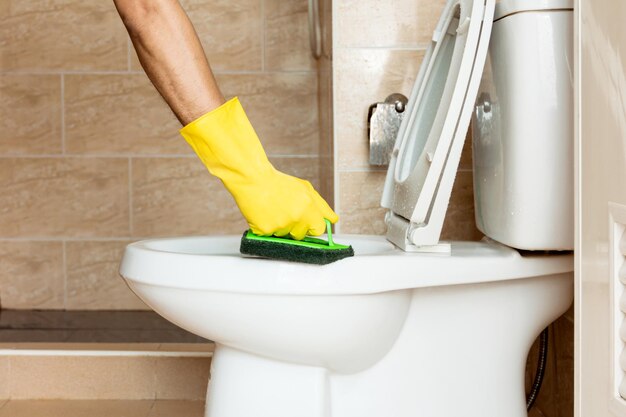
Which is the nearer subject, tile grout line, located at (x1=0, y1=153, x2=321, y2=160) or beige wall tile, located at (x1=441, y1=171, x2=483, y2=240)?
beige wall tile, located at (x1=441, y1=171, x2=483, y2=240)

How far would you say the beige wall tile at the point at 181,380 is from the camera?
76.6 inches

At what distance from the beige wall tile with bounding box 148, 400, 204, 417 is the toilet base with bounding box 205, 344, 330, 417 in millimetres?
702

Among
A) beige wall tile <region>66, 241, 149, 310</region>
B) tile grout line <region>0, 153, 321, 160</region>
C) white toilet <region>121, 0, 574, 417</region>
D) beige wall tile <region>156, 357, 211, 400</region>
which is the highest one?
tile grout line <region>0, 153, 321, 160</region>

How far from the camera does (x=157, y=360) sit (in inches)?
76.8

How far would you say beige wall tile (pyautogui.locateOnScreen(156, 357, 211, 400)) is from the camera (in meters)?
1.95

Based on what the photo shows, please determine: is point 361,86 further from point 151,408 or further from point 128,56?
point 128,56

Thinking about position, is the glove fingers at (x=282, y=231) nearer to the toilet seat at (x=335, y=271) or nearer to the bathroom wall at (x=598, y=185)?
the toilet seat at (x=335, y=271)

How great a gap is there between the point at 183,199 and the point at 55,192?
0.41 metres

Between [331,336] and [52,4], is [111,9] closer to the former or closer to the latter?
[52,4]

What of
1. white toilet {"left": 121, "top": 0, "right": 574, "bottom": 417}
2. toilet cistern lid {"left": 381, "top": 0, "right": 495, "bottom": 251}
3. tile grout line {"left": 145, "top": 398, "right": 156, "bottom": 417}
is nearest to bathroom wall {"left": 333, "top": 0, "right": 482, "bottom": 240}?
toilet cistern lid {"left": 381, "top": 0, "right": 495, "bottom": 251}

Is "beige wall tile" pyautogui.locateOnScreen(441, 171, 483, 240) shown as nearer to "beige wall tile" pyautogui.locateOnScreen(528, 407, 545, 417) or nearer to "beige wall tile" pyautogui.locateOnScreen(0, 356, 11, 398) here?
"beige wall tile" pyautogui.locateOnScreen(528, 407, 545, 417)

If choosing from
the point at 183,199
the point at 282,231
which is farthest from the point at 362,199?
the point at 183,199

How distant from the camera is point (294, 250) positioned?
106 centimetres

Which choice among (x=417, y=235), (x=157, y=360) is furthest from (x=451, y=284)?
(x=157, y=360)
